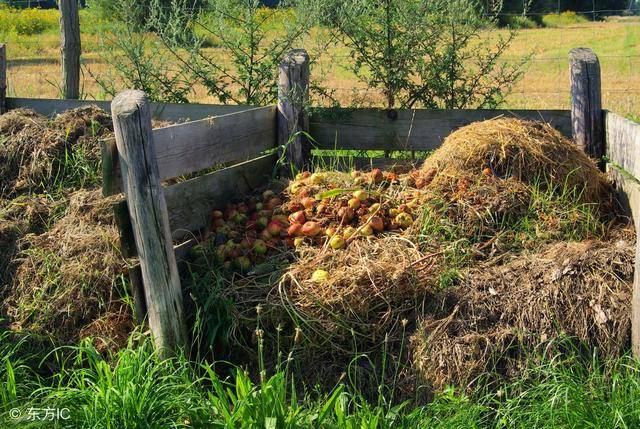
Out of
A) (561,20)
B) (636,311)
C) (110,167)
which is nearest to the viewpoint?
(636,311)

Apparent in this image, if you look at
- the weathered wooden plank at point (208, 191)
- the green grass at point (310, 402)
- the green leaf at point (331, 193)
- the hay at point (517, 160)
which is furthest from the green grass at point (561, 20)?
the green grass at point (310, 402)

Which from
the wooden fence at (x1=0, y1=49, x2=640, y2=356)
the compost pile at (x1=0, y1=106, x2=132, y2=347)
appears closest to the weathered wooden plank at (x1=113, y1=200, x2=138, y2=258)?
the wooden fence at (x1=0, y1=49, x2=640, y2=356)

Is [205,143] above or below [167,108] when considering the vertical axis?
below

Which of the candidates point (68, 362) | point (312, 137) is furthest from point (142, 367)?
point (312, 137)

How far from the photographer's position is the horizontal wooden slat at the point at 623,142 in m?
4.63

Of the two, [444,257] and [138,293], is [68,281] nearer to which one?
[138,293]

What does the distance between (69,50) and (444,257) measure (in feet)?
15.4

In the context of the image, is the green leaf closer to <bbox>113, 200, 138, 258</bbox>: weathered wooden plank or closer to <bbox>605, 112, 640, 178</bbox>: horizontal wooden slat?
→ <bbox>113, 200, 138, 258</bbox>: weathered wooden plank

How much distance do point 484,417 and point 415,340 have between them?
59 cm

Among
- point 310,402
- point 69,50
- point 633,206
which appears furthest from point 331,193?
point 69,50

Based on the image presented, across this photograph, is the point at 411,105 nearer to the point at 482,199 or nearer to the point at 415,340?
the point at 482,199

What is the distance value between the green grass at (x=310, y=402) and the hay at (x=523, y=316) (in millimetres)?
114

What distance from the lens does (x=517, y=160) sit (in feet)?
16.4

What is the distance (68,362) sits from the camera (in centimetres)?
449
